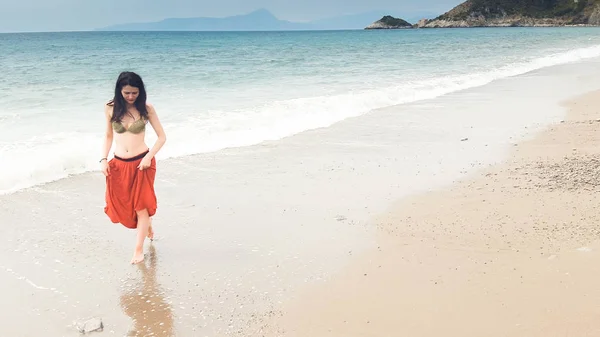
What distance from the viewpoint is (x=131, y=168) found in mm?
4609

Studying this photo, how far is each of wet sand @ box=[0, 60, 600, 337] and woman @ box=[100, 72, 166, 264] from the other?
38cm

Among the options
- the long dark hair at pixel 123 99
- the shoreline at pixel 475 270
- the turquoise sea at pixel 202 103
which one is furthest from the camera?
the turquoise sea at pixel 202 103

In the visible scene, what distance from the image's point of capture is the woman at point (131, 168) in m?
4.57

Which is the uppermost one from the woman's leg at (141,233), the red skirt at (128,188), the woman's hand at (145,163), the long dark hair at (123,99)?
the long dark hair at (123,99)

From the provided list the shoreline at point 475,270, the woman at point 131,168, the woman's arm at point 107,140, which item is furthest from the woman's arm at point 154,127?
the shoreline at point 475,270

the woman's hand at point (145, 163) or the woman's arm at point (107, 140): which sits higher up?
the woman's arm at point (107, 140)

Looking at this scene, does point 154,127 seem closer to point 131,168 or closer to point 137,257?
point 131,168

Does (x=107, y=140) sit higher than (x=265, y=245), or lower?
higher

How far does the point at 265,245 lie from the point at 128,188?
127 centimetres

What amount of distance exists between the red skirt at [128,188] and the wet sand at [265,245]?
426mm

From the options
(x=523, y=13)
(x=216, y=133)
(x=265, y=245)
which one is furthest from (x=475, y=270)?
(x=523, y=13)

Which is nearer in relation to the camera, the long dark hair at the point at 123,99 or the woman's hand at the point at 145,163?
the long dark hair at the point at 123,99

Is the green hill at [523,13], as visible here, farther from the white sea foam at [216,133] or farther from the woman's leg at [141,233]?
the woman's leg at [141,233]

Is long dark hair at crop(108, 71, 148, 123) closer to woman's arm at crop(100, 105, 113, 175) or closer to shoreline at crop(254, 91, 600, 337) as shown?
woman's arm at crop(100, 105, 113, 175)
